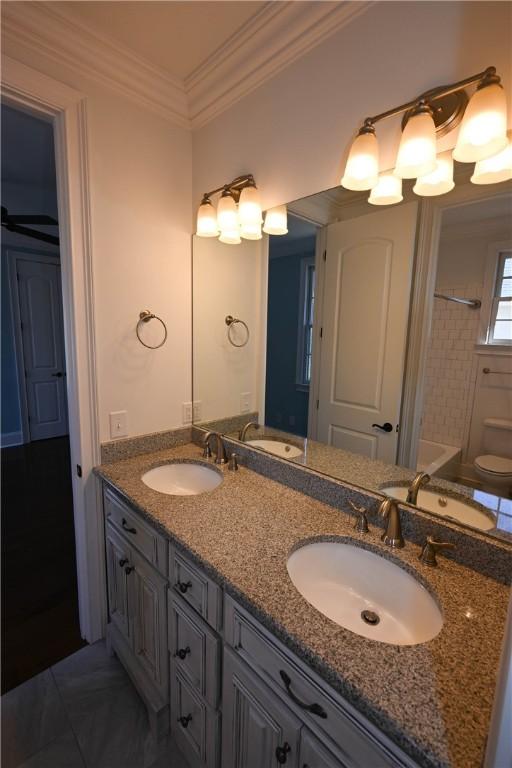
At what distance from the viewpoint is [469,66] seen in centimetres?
87

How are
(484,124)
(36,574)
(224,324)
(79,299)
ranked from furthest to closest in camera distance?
1. (36,574)
2. (224,324)
3. (79,299)
4. (484,124)

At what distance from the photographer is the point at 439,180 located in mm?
988

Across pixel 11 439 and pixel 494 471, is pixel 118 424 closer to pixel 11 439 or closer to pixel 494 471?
pixel 494 471

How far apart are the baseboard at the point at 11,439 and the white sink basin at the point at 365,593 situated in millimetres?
4418

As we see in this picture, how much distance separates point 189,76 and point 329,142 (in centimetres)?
78

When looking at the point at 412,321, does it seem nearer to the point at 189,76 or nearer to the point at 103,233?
the point at 103,233

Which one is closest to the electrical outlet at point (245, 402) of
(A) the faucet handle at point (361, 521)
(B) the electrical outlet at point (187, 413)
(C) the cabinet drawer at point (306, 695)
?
(B) the electrical outlet at point (187, 413)

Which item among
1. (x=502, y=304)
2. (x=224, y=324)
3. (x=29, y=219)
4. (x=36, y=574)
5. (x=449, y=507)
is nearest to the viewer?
(x=502, y=304)

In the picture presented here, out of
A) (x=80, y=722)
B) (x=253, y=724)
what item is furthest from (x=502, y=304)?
(x=80, y=722)

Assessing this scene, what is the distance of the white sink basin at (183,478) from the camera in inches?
62.2

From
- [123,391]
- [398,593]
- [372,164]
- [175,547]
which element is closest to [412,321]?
[372,164]

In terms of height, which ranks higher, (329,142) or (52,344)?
(329,142)

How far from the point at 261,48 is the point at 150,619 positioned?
214 cm

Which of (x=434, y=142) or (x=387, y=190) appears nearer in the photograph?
(x=434, y=142)
